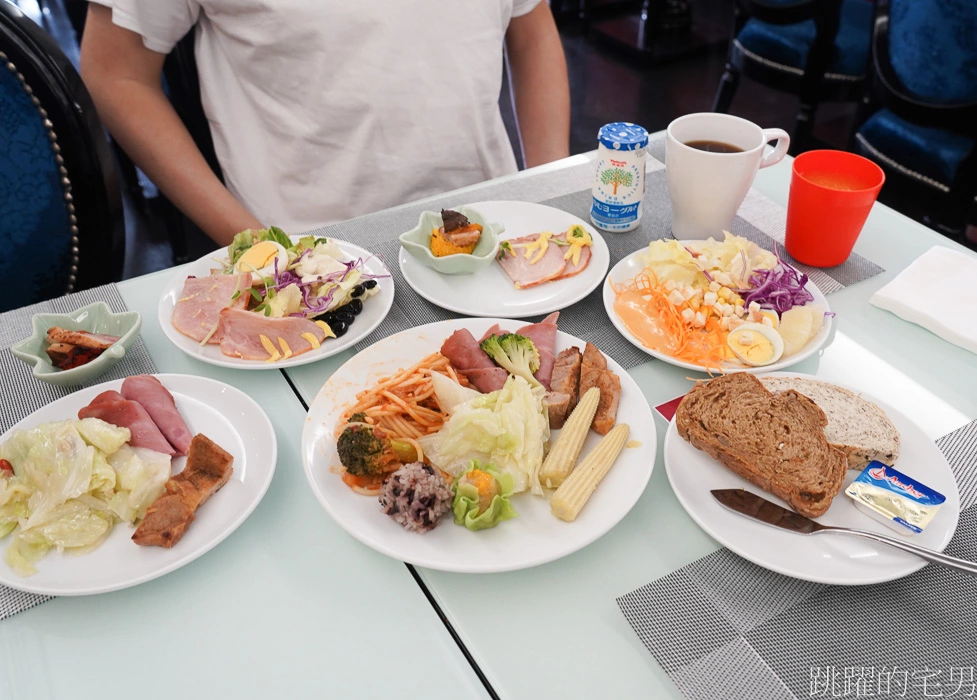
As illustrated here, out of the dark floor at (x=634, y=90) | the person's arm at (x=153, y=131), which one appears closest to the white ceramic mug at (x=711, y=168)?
the person's arm at (x=153, y=131)

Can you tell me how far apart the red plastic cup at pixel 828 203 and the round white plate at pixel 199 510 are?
1229 mm

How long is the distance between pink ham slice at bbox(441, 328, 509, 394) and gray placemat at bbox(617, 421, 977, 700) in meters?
0.41

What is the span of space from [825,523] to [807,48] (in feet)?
11.0

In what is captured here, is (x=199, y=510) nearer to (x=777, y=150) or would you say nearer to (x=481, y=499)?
(x=481, y=499)

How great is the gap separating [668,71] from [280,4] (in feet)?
15.3

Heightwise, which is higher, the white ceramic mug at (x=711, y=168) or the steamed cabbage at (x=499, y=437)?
the white ceramic mug at (x=711, y=168)

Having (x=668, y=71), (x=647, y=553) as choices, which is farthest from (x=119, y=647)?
(x=668, y=71)

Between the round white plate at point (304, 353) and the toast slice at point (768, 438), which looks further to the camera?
the round white plate at point (304, 353)

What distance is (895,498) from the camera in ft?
3.24

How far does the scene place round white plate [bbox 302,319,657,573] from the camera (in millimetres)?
916

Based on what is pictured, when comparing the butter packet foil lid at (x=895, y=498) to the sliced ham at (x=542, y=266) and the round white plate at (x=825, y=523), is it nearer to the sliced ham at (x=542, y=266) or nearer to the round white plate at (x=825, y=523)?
the round white plate at (x=825, y=523)

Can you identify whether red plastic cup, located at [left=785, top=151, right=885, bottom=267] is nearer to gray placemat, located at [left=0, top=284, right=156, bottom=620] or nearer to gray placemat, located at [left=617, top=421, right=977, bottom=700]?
gray placemat, located at [left=617, top=421, right=977, bottom=700]

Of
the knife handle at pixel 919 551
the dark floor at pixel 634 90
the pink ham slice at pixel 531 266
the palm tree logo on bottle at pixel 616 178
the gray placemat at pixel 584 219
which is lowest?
the dark floor at pixel 634 90

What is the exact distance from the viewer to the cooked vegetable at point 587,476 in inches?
38.1
